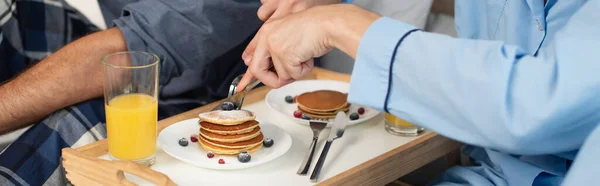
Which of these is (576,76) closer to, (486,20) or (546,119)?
(546,119)

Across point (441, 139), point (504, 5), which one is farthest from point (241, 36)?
point (504, 5)

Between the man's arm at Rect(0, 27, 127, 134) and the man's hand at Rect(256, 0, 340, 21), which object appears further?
the man's arm at Rect(0, 27, 127, 134)

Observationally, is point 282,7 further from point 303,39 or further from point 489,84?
point 489,84

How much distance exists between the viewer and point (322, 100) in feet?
4.97

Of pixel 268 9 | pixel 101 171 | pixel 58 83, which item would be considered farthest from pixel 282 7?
pixel 58 83

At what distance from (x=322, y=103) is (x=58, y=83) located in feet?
2.09

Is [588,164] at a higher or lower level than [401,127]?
higher

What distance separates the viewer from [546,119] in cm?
94

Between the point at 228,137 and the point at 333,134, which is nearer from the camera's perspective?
the point at 228,137

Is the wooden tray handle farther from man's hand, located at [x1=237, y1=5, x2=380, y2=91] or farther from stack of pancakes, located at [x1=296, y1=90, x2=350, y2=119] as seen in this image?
stack of pancakes, located at [x1=296, y1=90, x2=350, y2=119]

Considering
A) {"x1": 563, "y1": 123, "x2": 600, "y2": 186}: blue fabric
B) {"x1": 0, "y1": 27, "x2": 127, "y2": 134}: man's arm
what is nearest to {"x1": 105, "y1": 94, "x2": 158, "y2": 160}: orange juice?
{"x1": 0, "y1": 27, "x2": 127, "y2": 134}: man's arm

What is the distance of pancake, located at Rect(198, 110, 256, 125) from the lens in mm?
1259

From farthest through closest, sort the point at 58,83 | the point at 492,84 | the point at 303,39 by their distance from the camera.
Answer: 1. the point at 58,83
2. the point at 303,39
3. the point at 492,84

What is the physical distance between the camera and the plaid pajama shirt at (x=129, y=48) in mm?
1562
